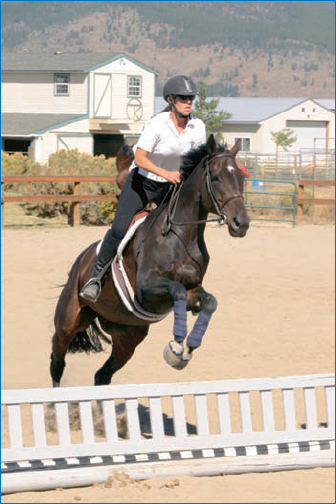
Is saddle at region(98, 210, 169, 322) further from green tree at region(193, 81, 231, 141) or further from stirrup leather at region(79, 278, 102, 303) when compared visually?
green tree at region(193, 81, 231, 141)

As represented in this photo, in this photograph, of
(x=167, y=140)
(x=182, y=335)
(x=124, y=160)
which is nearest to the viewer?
(x=182, y=335)

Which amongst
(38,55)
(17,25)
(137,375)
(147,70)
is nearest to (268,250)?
(137,375)

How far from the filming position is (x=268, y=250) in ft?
44.3

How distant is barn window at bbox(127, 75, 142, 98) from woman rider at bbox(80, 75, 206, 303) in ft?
103

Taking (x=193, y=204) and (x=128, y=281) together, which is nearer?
(x=193, y=204)

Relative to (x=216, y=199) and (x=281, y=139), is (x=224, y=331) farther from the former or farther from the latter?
(x=281, y=139)

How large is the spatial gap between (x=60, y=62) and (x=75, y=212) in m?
23.0

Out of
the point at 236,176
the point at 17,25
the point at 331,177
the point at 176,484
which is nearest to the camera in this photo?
the point at 176,484

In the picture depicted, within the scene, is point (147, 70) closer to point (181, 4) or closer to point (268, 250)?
point (268, 250)

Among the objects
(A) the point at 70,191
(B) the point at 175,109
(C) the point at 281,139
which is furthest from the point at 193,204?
(C) the point at 281,139

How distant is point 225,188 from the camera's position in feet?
16.2

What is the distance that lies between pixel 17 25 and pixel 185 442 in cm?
9625

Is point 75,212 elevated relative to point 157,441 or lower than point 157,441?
elevated

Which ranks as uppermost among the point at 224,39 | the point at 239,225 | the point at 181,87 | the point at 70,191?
the point at 224,39
